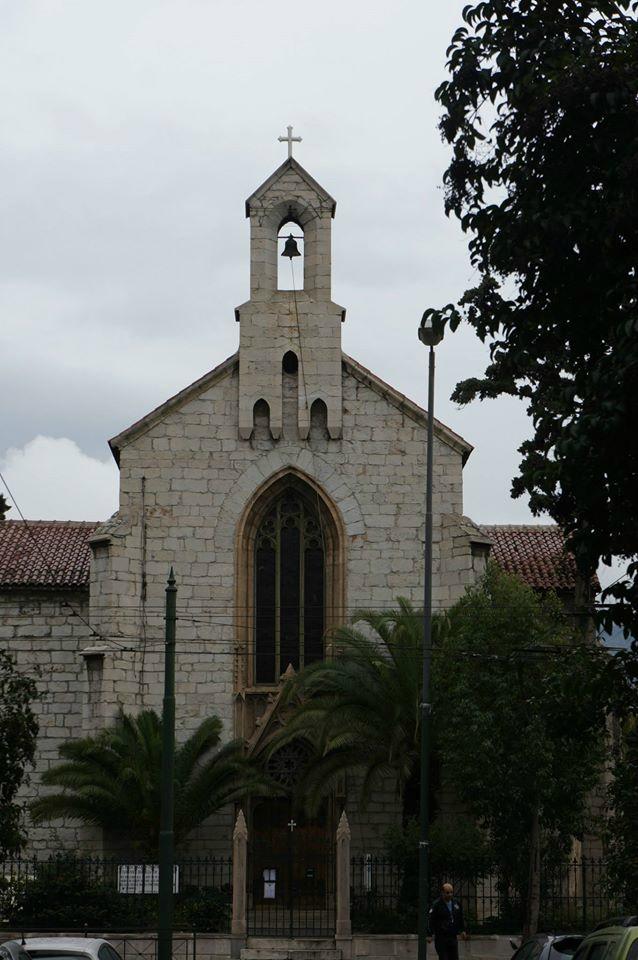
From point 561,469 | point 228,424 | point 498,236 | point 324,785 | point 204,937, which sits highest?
point 228,424

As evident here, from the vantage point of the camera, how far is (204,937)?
3023 cm

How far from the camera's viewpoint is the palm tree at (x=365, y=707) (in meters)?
32.4

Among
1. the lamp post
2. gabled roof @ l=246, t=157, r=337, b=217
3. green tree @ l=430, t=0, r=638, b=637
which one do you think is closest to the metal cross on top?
gabled roof @ l=246, t=157, r=337, b=217

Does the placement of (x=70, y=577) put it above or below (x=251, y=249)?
below

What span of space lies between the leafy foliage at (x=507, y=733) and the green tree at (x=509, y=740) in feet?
0.06

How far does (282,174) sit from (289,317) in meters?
3.28

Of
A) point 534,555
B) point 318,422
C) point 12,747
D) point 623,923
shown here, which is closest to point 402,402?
point 318,422

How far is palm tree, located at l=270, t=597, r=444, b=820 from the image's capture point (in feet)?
106

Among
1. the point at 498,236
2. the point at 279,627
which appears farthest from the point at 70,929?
the point at 498,236

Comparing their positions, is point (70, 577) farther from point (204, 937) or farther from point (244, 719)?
point (204, 937)

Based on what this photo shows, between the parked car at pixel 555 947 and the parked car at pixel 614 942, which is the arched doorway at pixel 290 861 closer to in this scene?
the parked car at pixel 555 947

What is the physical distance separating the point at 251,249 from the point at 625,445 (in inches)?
957

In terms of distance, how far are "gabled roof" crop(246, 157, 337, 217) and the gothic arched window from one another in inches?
→ 266

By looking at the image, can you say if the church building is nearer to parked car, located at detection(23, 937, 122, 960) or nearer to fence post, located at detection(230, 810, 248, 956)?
fence post, located at detection(230, 810, 248, 956)
